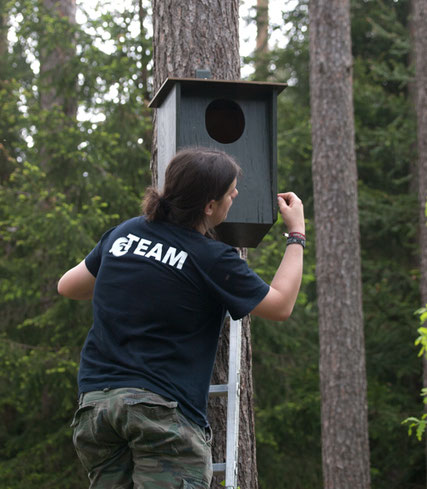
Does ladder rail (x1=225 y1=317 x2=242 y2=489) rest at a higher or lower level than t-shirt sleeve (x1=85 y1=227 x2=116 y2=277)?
lower

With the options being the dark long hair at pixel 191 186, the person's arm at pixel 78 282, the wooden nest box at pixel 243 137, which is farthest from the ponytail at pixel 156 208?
the wooden nest box at pixel 243 137

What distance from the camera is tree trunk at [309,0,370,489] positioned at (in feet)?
27.0

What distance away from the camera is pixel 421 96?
8.46m

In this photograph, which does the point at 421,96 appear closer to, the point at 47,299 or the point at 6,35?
the point at 47,299

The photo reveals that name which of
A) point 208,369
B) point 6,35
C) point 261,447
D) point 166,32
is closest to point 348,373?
point 261,447

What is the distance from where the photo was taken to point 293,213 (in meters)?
2.71

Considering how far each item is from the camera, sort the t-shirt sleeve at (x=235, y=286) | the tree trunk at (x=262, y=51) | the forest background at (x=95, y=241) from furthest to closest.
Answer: the tree trunk at (x=262, y=51) → the forest background at (x=95, y=241) → the t-shirt sleeve at (x=235, y=286)

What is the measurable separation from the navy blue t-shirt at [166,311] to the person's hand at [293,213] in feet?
1.24

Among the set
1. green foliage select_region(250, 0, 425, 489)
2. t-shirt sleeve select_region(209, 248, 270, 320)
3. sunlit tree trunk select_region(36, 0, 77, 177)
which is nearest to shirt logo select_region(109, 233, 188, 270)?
t-shirt sleeve select_region(209, 248, 270, 320)

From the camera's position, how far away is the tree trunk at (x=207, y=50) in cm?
329

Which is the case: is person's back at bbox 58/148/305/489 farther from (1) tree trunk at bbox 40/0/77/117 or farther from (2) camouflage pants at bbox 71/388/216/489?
(1) tree trunk at bbox 40/0/77/117

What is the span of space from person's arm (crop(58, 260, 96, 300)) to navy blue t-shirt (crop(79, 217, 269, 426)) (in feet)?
1.00

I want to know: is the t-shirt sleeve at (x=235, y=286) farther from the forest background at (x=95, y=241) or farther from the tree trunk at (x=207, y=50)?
the forest background at (x=95, y=241)

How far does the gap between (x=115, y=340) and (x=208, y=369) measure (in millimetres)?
331
